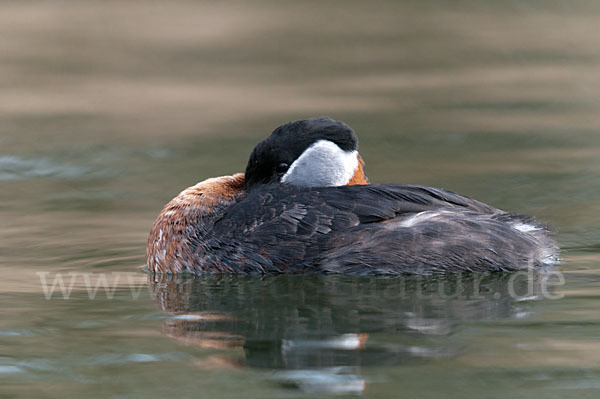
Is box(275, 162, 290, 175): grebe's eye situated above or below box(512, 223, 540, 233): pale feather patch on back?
above

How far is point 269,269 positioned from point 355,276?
0.56m

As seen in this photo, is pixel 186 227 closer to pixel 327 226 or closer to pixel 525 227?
pixel 327 226

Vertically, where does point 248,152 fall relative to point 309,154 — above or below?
above

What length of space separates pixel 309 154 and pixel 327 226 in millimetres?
834

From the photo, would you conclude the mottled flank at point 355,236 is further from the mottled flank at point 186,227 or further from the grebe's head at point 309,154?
the grebe's head at point 309,154

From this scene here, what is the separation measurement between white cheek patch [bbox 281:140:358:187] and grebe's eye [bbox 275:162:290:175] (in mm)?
28

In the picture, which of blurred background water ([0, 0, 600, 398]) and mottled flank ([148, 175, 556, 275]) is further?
mottled flank ([148, 175, 556, 275])

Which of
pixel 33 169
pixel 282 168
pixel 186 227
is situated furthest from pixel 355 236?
pixel 33 169

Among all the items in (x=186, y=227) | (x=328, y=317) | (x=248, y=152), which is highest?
(x=248, y=152)

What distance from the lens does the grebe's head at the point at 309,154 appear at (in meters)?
7.08

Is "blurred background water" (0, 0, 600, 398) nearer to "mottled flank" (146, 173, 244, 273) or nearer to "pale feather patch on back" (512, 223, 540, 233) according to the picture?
"mottled flank" (146, 173, 244, 273)

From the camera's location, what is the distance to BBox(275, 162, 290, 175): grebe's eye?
7125mm

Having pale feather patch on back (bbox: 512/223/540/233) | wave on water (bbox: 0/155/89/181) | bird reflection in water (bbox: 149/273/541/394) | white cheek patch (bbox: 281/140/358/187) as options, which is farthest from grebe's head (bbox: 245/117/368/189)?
wave on water (bbox: 0/155/89/181)

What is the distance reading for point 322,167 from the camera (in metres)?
7.11
